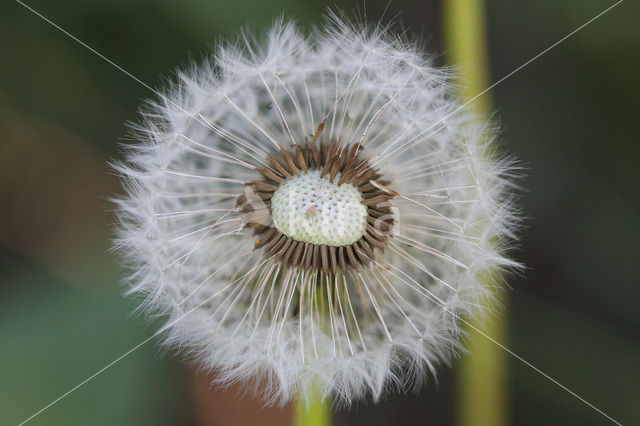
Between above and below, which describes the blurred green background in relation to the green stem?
above

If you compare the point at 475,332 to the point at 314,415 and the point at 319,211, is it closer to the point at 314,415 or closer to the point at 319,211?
the point at 314,415

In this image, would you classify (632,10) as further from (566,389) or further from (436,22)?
(566,389)

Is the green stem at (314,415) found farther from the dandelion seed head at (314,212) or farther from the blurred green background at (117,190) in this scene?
the dandelion seed head at (314,212)

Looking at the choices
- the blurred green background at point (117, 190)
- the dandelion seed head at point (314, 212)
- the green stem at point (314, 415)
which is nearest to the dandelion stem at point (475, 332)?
the blurred green background at point (117, 190)

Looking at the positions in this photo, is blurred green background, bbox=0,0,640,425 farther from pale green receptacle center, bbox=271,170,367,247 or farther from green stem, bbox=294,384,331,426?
pale green receptacle center, bbox=271,170,367,247

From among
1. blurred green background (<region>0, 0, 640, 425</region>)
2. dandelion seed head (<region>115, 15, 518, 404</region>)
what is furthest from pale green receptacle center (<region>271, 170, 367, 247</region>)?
blurred green background (<region>0, 0, 640, 425</region>)

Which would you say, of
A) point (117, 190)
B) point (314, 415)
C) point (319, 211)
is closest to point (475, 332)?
point (314, 415)

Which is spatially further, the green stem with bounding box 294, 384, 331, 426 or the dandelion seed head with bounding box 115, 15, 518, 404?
the green stem with bounding box 294, 384, 331, 426
